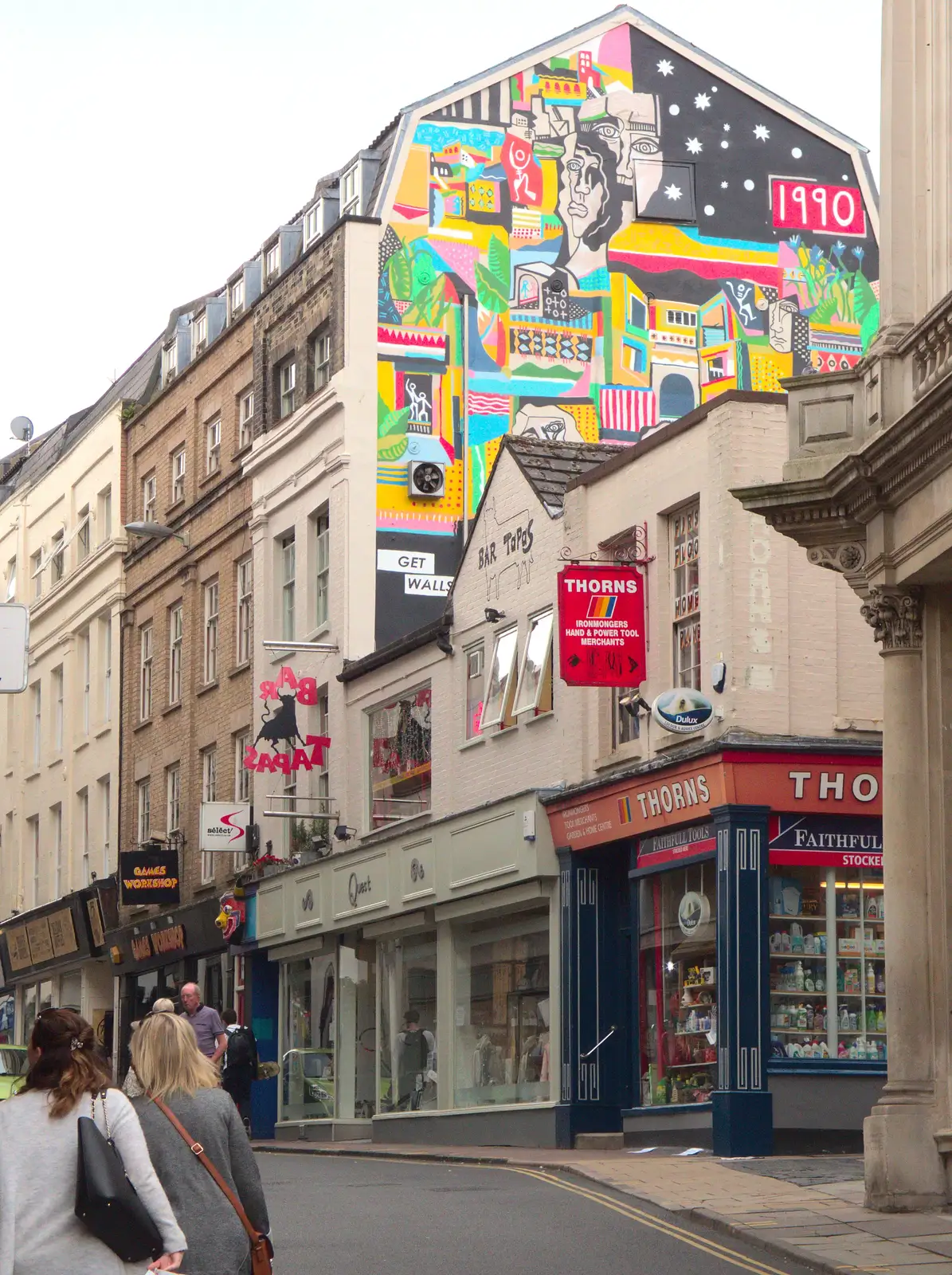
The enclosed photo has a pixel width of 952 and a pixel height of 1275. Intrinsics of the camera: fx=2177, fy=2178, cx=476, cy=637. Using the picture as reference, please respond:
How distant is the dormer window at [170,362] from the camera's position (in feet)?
142

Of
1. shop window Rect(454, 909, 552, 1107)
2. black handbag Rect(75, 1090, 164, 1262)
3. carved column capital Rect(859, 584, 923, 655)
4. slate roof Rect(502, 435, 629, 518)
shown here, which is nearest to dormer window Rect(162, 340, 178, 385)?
slate roof Rect(502, 435, 629, 518)

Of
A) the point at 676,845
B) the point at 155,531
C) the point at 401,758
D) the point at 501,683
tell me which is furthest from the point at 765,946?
the point at 155,531

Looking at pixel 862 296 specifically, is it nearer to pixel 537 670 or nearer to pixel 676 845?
pixel 537 670

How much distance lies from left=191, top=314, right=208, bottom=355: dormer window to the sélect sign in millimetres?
18831

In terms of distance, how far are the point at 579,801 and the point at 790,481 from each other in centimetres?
853

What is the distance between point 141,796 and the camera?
142 ft

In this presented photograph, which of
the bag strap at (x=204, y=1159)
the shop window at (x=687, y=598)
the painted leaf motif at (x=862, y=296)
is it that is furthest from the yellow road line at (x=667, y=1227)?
the painted leaf motif at (x=862, y=296)

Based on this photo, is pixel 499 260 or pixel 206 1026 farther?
pixel 499 260

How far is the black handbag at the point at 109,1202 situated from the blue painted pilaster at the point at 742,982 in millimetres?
15167

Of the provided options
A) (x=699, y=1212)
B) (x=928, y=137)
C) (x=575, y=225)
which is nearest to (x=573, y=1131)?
(x=699, y=1212)

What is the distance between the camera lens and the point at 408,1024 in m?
29.5

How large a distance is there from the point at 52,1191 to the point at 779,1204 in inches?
407

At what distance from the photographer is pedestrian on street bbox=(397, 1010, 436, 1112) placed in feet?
94.4

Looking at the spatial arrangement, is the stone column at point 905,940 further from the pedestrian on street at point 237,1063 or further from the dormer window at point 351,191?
the dormer window at point 351,191
